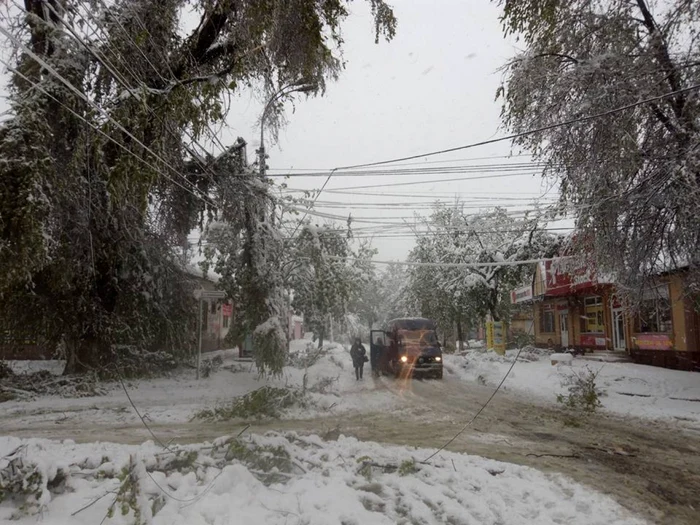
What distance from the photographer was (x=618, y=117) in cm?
918

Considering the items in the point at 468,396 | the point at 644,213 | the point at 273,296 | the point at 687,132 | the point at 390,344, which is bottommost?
the point at 468,396

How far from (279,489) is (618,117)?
A: 8882mm

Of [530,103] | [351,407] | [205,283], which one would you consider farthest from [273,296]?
[205,283]

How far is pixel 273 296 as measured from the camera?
13.4m

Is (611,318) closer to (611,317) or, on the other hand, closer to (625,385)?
(611,317)

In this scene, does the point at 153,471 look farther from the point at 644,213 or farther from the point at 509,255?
the point at 509,255

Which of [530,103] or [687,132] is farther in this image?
[530,103]

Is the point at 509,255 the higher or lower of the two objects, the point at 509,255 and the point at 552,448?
the higher

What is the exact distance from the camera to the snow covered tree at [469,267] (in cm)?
2595

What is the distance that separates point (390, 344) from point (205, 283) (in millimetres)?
14355

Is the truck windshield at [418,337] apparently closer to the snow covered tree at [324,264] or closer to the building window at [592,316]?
the snow covered tree at [324,264]

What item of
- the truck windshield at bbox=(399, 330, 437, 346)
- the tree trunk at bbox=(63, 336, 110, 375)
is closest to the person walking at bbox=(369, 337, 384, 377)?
the truck windshield at bbox=(399, 330, 437, 346)

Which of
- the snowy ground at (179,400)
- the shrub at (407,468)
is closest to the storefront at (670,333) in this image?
the snowy ground at (179,400)

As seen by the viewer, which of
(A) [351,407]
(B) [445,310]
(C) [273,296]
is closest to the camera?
(A) [351,407]
